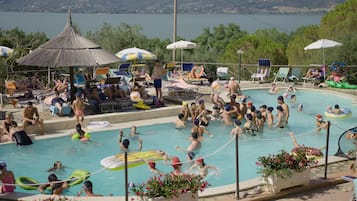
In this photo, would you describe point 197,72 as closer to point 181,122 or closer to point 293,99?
point 293,99

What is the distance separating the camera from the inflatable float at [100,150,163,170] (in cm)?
998

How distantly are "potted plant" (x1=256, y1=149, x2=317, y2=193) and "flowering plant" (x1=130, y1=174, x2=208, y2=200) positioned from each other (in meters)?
1.23

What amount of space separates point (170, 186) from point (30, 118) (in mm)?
6730

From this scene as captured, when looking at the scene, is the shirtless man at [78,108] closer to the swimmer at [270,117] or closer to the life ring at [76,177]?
→ the life ring at [76,177]

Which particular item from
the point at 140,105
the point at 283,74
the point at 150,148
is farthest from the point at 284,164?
the point at 283,74

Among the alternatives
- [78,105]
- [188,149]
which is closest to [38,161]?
[78,105]

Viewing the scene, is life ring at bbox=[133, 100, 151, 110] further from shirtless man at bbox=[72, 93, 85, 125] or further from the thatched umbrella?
shirtless man at bbox=[72, 93, 85, 125]

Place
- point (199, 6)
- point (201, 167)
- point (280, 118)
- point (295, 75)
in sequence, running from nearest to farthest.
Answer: point (201, 167) < point (280, 118) < point (295, 75) < point (199, 6)

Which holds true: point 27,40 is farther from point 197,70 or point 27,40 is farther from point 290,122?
point 290,122

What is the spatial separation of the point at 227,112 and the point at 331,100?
5.03 m

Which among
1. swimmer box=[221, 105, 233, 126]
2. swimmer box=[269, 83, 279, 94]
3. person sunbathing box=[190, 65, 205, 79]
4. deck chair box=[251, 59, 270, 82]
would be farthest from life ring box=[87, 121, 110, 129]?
deck chair box=[251, 59, 270, 82]

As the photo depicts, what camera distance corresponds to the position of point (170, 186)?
6.30m

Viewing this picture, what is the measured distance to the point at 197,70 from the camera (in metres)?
18.5

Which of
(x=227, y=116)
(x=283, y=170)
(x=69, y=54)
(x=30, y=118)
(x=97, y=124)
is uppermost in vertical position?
(x=69, y=54)
